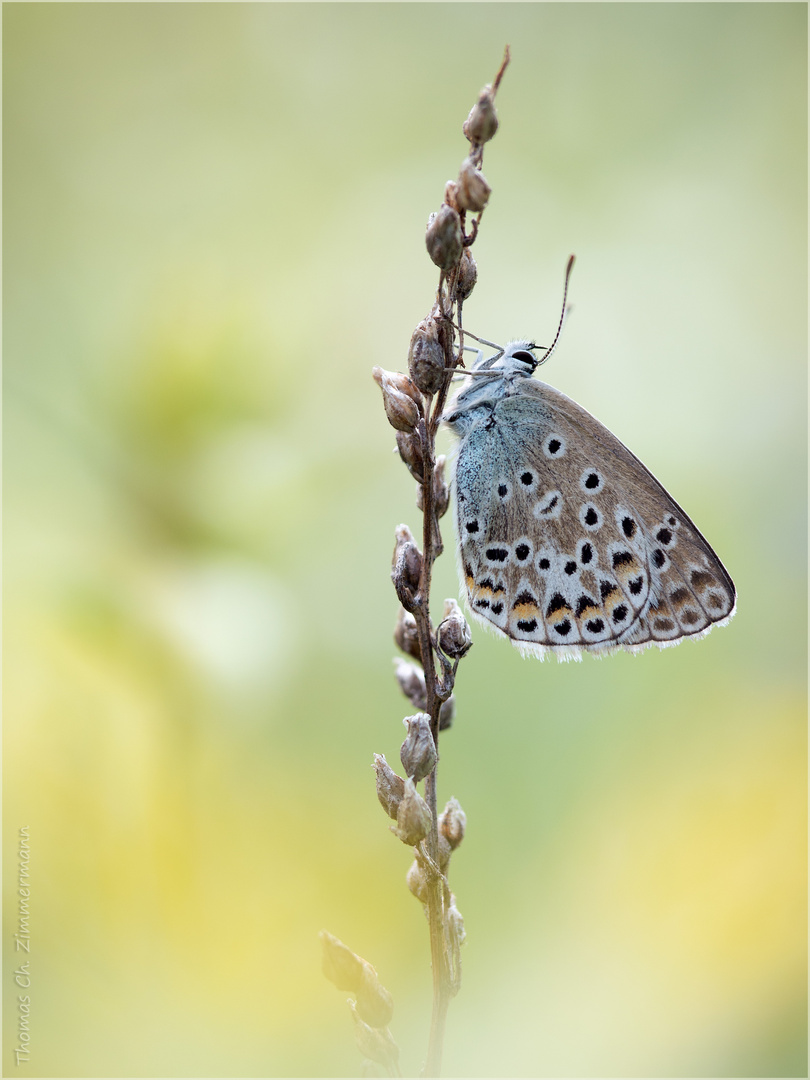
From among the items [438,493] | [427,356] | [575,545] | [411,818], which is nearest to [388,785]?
[411,818]

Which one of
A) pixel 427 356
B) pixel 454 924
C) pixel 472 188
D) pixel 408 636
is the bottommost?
pixel 454 924

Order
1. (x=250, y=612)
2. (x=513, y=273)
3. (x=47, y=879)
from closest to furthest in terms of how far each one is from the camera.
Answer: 1. (x=47, y=879)
2. (x=250, y=612)
3. (x=513, y=273)

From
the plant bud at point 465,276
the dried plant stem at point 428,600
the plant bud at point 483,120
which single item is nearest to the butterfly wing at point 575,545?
the dried plant stem at point 428,600

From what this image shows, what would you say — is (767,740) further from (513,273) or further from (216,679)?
(513,273)

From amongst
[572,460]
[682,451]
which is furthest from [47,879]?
[682,451]

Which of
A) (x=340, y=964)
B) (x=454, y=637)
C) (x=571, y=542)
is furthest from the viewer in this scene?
(x=571, y=542)

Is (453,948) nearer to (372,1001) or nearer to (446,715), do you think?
(372,1001)
